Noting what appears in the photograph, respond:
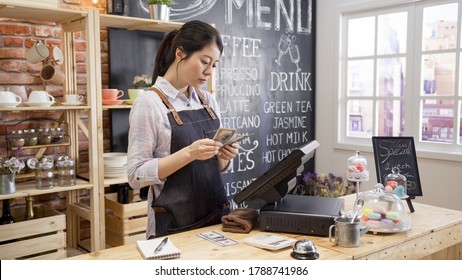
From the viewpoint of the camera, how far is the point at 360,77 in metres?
4.93

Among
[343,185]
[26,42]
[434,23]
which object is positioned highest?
[434,23]

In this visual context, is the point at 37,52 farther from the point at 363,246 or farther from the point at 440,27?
the point at 440,27

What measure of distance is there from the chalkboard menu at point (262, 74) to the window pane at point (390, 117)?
0.73 m

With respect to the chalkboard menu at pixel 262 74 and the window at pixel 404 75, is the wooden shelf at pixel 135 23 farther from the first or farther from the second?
the window at pixel 404 75

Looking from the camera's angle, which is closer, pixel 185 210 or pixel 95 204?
pixel 185 210

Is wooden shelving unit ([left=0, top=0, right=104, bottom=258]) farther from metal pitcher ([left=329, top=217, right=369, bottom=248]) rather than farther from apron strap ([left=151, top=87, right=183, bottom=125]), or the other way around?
metal pitcher ([left=329, top=217, right=369, bottom=248])

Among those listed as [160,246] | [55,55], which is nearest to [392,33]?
[55,55]

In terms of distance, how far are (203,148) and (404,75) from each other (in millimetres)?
3177

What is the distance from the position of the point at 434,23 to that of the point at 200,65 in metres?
2.94

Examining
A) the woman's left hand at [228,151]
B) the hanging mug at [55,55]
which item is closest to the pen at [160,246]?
the woman's left hand at [228,151]

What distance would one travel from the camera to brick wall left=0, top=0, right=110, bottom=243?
321 centimetres

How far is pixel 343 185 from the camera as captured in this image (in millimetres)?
4750
